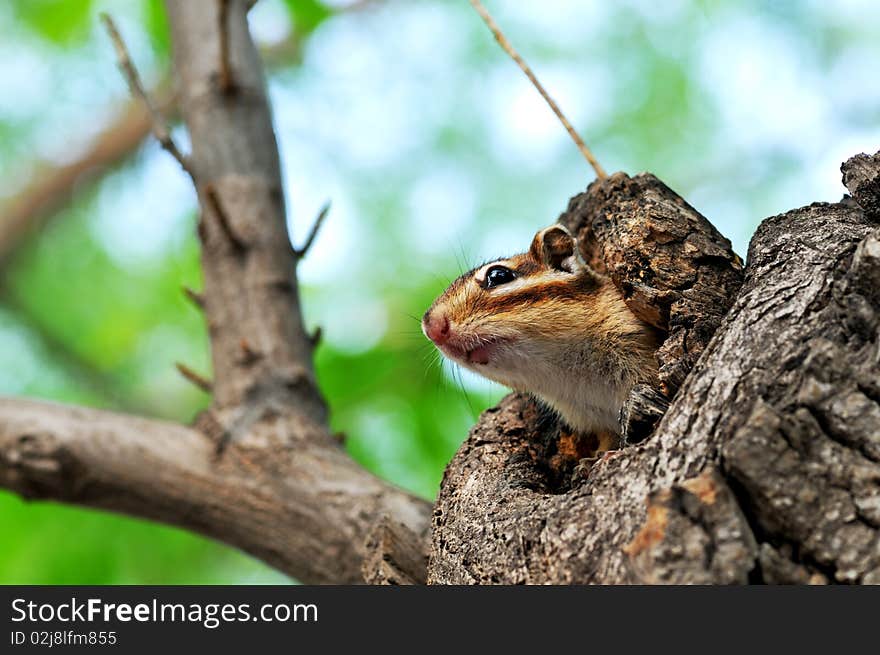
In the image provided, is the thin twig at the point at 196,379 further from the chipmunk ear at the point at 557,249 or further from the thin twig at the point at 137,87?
the chipmunk ear at the point at 557,249

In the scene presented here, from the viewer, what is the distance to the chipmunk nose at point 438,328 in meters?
3.16

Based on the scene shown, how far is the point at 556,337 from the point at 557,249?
34 cm

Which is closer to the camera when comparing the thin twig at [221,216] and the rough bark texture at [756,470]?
the rough bark texture at [756,470]

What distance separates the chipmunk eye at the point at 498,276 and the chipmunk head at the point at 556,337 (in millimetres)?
37

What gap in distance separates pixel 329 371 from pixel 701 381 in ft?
10.9

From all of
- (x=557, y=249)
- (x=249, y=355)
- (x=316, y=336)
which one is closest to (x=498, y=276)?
(x=557, y=249)

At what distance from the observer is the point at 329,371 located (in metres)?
5.14

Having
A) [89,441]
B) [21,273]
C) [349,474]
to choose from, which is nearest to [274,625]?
[349,474]

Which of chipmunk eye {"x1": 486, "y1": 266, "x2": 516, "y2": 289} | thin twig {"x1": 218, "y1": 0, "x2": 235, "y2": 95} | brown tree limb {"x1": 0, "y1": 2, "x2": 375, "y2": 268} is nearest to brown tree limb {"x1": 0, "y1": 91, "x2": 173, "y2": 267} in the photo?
brown tree limb {"x1": 0, "y1": 2, "x2": 375, "y2": 268}

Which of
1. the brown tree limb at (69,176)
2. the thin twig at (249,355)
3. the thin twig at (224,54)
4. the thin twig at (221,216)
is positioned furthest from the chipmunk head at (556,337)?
the brown tree limb at (69,176)

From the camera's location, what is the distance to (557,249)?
3.27 metres

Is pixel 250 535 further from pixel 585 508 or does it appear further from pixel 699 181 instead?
pixel 699 181

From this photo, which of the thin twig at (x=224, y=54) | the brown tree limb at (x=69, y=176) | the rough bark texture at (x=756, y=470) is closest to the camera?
the rough bark texture at (x=756, y=470)

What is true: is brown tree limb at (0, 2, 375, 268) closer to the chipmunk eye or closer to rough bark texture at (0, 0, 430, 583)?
rough bark texture at (0, 0, 430, 583)
